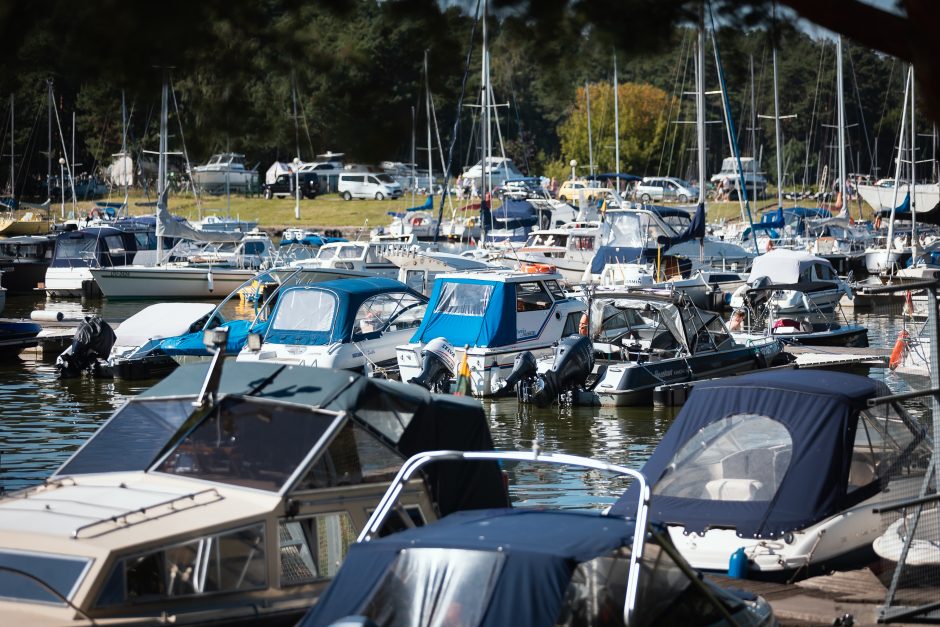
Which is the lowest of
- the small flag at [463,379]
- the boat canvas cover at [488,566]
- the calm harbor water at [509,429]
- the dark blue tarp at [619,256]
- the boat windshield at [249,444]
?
the calm harbor water at [509,429]

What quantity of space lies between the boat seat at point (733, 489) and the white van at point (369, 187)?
2596 inches

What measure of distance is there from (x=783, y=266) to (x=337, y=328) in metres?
18.4

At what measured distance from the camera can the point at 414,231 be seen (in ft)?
178

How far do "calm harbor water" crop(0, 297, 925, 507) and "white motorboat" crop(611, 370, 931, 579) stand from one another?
3.26 meters

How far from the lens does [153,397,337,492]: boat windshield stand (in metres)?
8.84

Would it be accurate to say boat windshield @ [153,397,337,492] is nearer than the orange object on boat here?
Yes

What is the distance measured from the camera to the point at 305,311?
23.6 meters

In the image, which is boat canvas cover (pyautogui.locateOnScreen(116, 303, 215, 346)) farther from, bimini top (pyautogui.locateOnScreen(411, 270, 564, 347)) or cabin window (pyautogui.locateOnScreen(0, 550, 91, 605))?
cabin window (pyautogui.locateOnScreen(0, 550, 91, 605))

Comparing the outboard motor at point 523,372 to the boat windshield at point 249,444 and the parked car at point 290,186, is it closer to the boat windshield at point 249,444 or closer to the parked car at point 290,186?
the boat windshield at point 249,444

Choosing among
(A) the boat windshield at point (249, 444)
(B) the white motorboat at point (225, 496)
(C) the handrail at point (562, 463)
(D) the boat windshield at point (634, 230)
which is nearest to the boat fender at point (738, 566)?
(B) the white motorboat at point (225, 496)

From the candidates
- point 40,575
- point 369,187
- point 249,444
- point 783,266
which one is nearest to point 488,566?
point 40,575

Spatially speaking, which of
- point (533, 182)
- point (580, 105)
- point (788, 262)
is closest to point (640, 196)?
point (533, 182)

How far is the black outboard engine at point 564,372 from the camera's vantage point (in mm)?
22078

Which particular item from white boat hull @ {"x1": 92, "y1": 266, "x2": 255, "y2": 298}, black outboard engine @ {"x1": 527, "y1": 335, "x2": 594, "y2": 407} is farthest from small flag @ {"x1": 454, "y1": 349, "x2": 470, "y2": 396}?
white boat hull @ {"x1": 92, "y1": 266, "x2": 255, "y2": 298}
